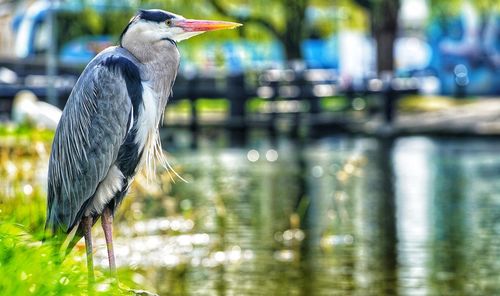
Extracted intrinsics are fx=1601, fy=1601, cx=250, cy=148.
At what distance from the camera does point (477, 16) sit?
47.8 m

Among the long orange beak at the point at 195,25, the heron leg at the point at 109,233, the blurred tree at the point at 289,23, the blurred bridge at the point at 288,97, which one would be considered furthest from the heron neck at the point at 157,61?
the blurred tree at the point at 289,23

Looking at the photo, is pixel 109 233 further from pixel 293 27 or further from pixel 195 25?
pixel 293 27

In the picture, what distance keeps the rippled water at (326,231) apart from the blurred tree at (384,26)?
14.0 m

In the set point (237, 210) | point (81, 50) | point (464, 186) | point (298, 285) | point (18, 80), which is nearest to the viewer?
point (298, 285)

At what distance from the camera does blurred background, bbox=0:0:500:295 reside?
13945mm

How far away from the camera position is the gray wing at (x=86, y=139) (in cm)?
796

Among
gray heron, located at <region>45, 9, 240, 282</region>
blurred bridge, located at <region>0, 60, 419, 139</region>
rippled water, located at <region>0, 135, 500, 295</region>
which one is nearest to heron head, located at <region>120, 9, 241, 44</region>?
gray heron, located at <region>45, 9, 240, 282</region>

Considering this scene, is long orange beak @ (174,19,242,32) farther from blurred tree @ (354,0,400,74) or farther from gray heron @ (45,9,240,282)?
blurred tree @ (354,0,400,74)

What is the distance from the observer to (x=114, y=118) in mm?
8023

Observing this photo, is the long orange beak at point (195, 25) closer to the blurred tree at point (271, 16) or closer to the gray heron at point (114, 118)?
the gray heron at point (114, 118)

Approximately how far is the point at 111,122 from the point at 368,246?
8.76m

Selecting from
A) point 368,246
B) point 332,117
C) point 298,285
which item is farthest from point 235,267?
point 332,117

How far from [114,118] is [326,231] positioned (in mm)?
9174

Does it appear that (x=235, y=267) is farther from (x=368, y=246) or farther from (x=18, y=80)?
(x=18, y=80)
